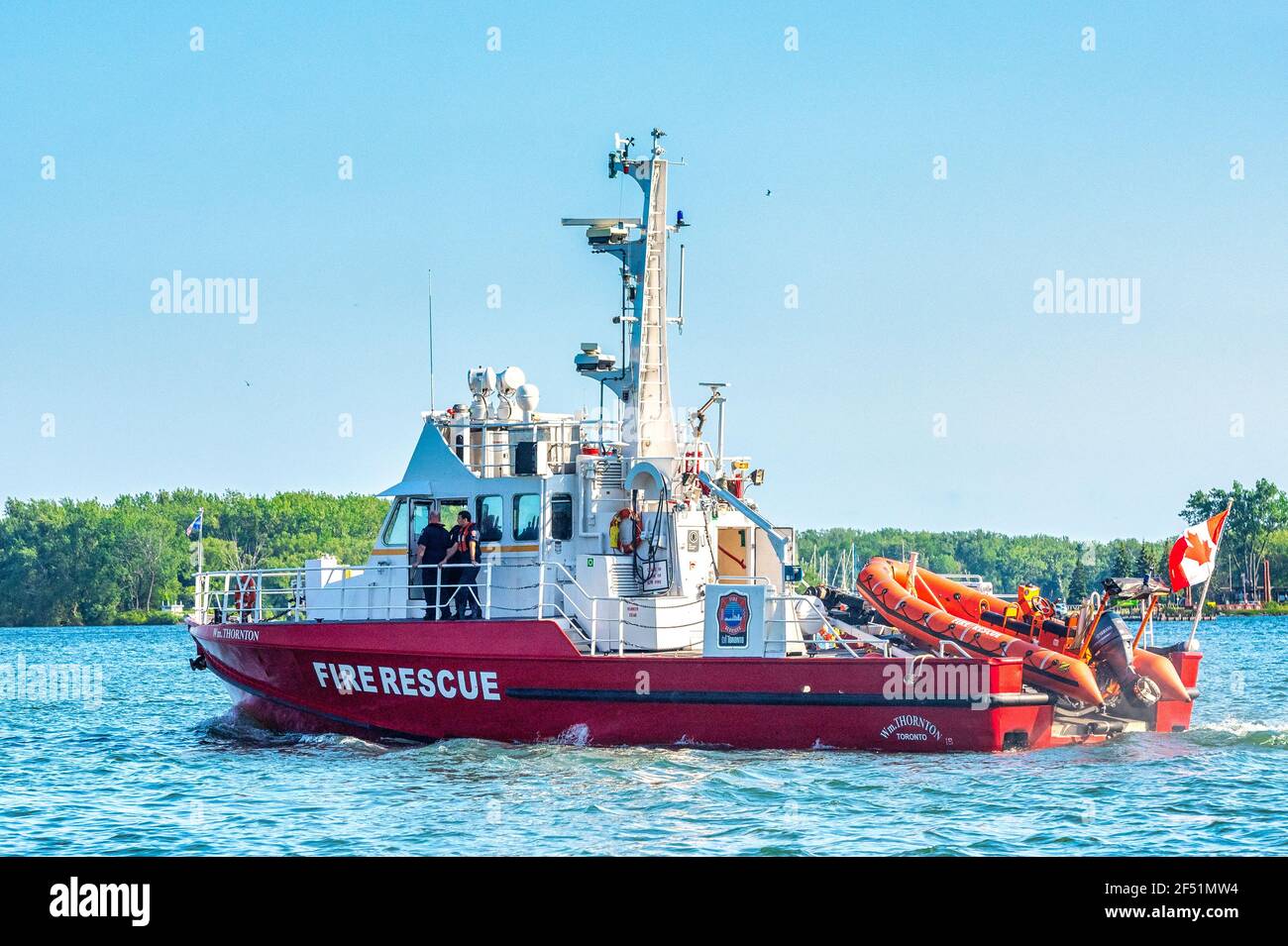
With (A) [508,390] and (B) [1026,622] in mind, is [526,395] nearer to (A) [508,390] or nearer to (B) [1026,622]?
(A) [508,390]

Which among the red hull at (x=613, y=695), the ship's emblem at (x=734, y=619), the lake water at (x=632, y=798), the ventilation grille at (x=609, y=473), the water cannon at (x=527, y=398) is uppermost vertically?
the water cannon at (x=527, y=398)

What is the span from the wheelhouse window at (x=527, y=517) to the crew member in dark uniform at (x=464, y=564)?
1.72ft

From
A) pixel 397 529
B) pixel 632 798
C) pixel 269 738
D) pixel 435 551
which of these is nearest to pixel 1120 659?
pixel 632 798

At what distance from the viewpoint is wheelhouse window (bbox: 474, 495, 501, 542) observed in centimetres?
1792

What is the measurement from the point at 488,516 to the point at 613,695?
10.2ft

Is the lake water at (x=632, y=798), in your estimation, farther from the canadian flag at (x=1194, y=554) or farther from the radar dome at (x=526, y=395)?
the radar dome at (x=526, y=395)

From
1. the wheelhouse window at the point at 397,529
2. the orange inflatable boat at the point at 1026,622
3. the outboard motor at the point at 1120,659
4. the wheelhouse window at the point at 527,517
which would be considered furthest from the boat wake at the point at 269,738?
the outboard motor at the point at 1120,659

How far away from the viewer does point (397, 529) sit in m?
18.5

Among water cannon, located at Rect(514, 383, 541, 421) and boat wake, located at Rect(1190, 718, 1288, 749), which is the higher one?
water cannon, located at Rect(514, 383, 541, 421)

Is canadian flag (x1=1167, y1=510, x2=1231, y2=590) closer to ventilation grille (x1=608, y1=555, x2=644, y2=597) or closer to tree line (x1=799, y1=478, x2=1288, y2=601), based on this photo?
ventilation grille (x1=608, y1=555, x2=644, y2=597)

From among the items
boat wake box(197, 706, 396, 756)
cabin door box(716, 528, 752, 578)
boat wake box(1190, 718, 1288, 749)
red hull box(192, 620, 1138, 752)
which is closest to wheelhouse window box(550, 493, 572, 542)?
red hull box(192, 620, 1138, 752)

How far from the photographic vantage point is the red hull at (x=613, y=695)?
15594mm

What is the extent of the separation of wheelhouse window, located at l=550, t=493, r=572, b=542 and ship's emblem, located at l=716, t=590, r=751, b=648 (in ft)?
8.29

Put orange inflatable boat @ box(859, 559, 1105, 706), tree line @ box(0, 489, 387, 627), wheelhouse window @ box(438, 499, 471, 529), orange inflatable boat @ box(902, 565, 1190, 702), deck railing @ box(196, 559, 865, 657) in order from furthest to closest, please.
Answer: tree line @ box(0, 489, 387, 627) < wheelhouse window @ box(438, 499, 471, 529) < orange inflatable boat @ box(902, 565, 1190, 702) < deck railing @ box(196, 559, 865, 657) < orange inflatable boat @ box(859, 559, 1105, 706)
